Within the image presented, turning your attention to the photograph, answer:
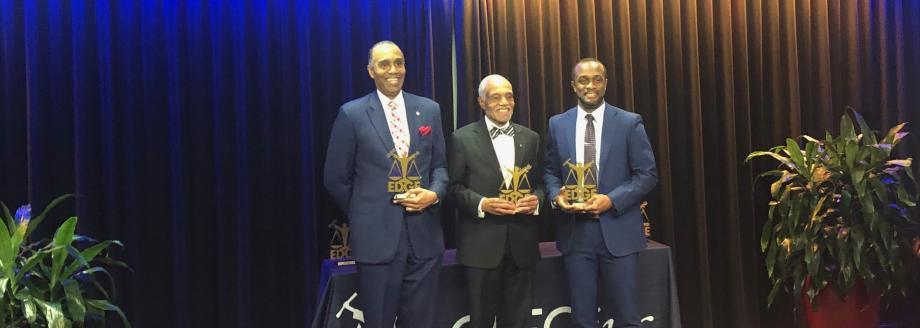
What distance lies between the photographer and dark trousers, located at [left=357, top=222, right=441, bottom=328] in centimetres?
288

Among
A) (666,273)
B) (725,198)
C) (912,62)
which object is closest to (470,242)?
(666,273)

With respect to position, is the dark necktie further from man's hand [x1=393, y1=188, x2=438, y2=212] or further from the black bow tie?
man's hand [x1=393, y1=188, x2=438, y2=212]

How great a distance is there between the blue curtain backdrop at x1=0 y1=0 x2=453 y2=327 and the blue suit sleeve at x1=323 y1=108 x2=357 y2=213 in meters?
0.87


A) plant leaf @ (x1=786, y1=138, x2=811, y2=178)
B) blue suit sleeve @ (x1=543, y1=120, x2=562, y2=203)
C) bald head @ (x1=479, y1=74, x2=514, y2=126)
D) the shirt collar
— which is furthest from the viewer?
plant leaf @ (x1=786, y1=138, x2=811, y2=178)

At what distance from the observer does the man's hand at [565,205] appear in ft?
9.91

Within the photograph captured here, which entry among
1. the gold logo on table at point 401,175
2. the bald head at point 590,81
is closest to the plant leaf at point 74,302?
the gold logo on table at point 401,175

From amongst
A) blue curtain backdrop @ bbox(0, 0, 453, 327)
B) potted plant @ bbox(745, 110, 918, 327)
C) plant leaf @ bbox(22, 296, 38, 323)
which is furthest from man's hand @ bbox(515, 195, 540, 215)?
plant leaf @ bbox(22, 296, 38, 323)

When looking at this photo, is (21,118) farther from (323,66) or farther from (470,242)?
(470,242)

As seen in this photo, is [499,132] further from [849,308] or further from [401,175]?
[849,308]

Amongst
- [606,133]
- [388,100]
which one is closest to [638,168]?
[606,133]

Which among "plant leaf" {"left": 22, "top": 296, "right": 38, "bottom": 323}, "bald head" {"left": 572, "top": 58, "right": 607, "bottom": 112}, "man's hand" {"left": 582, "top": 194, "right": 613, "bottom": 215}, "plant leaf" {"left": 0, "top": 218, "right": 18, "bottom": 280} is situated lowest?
"plant leaf" {"left": 22, "top": 296, "right": 38, "bottom": 323}

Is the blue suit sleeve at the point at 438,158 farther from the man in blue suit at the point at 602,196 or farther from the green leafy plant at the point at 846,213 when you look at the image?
the green leafy plant at the point at 846,213

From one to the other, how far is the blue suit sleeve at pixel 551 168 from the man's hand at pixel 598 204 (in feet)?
0.62

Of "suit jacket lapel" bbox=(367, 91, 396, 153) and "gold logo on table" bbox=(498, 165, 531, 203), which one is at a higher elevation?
"suit jacket lapel" bbox=(367, 91, 396, 153)
